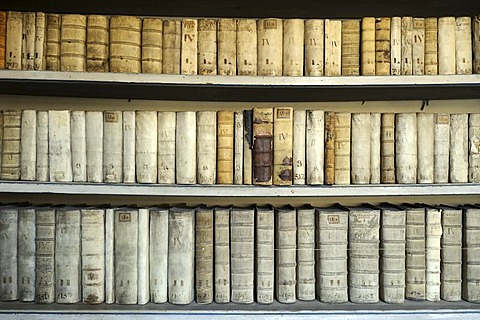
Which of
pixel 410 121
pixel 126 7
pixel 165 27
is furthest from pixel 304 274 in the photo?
pixel 126 7

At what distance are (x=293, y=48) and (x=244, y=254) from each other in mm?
657

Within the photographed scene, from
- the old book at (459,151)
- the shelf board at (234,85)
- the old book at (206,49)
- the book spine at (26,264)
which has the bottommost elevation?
the book spine at (26,264)

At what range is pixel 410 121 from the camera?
127cm

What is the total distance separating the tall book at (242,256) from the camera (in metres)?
1.27

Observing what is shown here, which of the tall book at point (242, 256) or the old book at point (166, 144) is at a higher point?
the old book at point (166, 144)

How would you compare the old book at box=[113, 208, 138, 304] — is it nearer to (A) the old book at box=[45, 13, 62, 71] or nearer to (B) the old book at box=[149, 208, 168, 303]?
(B) the old book at box=[149, 208, 168, 303]

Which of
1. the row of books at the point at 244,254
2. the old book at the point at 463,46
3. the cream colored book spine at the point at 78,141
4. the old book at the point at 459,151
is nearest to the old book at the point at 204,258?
the row of books at the point at 244,254

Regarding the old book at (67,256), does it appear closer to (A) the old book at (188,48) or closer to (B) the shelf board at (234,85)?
(B) the shelf board at (234,85)

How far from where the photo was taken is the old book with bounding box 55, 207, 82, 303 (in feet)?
4.10

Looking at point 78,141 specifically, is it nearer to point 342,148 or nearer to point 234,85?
point 234,85

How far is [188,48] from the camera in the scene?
1.26 m

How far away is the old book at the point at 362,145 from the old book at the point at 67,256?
2.90 feet

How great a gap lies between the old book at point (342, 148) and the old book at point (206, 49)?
0.42 meters

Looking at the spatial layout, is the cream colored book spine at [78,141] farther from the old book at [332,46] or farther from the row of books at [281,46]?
the old book at [332,46]
